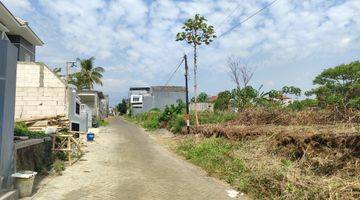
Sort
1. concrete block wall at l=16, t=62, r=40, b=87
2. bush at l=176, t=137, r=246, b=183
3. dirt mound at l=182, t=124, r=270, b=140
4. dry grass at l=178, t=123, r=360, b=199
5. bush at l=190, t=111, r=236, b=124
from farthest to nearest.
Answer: bush at l=190, t=111, r=236, b=124 < concrete block wall at l=16, t=62, r=40, b=87 < dirt mound at l=182, t=124, r=270, b=140 < bush at l=176, t=137, r=246, b=183 < dry grass at l=178, t=123, r=360, b=199

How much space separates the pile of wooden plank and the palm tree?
42322 mm

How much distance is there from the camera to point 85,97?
58812 mm

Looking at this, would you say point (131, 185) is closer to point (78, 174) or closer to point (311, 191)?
point (78, 174)

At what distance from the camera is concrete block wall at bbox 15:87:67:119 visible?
25.8 m

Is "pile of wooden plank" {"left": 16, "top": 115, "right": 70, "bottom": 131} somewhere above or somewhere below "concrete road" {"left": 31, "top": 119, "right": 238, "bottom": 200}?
above

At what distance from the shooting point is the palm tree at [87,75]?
67.2 metres

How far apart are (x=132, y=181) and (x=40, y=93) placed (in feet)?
47.7

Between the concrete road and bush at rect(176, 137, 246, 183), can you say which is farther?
bush at rect(176, 137, 246, 183)

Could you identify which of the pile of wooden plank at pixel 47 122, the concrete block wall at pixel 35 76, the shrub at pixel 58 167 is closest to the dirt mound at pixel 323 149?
the shrub at pixel 58 167

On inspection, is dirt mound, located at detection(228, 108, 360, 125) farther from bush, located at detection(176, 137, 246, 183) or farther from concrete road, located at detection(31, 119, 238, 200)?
concrete road, located at detection(31, 119, 238, 200)

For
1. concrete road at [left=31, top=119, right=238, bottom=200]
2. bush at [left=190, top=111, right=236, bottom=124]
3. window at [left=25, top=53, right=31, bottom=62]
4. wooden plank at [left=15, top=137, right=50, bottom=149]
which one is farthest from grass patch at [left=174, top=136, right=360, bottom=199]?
window at [left=25, top=53, right=31, bottom=62]

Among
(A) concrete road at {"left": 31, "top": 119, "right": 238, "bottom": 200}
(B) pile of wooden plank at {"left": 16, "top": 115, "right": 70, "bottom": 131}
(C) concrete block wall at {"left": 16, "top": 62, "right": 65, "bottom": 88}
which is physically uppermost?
(C) concrete block wall at {"left": 16, "top": 62, "right": 65, "bottom": 88}

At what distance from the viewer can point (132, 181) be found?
544 inches

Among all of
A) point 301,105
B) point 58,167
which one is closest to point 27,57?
point 58,167
